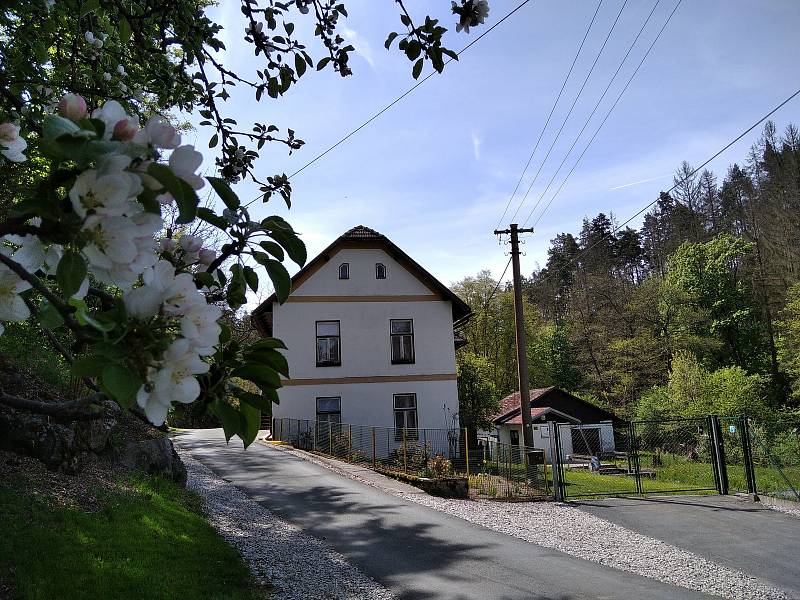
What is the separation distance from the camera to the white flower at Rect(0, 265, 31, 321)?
3.50ft

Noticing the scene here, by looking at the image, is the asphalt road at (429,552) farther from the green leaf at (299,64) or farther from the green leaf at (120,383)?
the green leaf at (120,383)

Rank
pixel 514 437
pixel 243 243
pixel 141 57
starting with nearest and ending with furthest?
pixel 243 243 < pixel 141 57 < pixel 514 437

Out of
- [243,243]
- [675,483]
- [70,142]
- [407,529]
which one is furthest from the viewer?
[675,483]

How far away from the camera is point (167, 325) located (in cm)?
93

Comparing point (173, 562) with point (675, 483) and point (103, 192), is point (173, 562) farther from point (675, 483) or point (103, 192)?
point (675, 483)

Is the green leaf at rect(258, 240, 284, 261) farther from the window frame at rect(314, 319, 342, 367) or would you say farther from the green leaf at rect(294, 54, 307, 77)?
the window frame at rect(314, 319, 342, 367)

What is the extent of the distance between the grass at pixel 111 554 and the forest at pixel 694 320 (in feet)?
77.1

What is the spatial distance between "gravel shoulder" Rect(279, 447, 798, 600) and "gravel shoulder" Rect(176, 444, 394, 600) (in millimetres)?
3471

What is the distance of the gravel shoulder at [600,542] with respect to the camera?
6925 millimetres

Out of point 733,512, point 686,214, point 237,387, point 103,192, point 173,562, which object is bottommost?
point 733,512

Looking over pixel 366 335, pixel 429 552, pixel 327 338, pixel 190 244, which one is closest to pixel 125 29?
pixel 190 244

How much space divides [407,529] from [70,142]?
364 inches

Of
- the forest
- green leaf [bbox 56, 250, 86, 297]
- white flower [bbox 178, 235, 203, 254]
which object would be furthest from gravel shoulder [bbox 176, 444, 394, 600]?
the forest

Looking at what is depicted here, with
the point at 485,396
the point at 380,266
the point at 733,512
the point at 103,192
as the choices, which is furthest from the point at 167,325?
the point at 485,396
